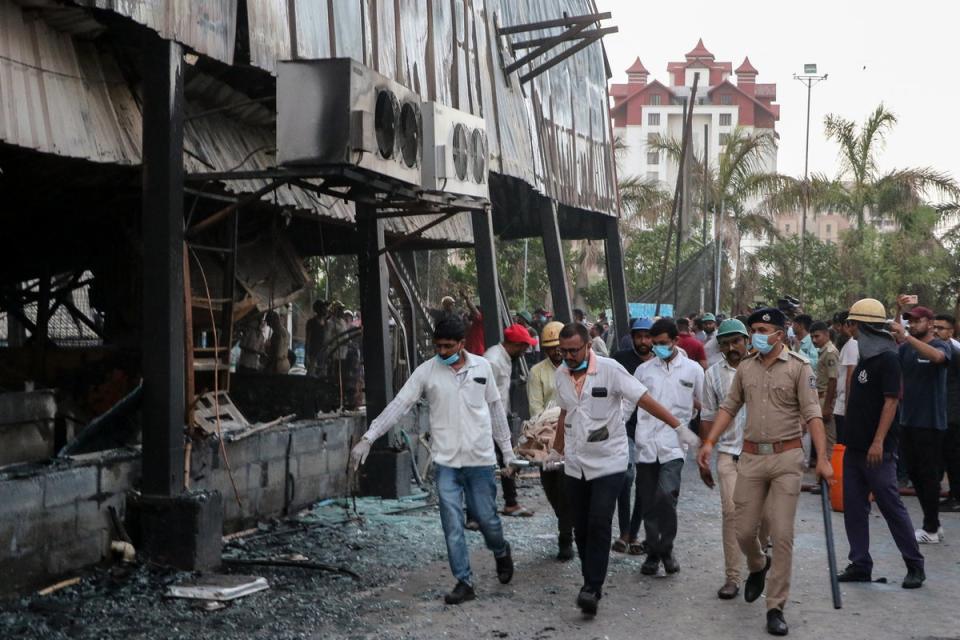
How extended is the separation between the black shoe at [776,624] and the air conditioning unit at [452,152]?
16.8 ft

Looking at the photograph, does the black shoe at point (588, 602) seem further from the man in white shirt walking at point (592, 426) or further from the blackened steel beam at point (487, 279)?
the blackened steel beam at point (487, 279)

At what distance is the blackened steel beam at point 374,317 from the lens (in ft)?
41.9

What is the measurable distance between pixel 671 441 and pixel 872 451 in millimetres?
1421

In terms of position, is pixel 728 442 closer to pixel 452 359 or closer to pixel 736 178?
pixel 452 359

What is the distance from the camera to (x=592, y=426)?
8031mm

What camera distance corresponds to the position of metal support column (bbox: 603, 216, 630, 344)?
81.5 feet

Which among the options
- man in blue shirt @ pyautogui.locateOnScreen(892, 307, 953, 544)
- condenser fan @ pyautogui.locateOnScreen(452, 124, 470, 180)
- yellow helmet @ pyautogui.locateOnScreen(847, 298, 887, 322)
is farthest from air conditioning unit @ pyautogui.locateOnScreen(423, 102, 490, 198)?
man in blue shirt @ pyautogui.locateOnScreen(892, 307, 953, 544)

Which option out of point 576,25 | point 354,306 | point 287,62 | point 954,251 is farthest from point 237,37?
point 954,251

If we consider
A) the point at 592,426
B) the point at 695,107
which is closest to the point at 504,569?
the point at 592,426

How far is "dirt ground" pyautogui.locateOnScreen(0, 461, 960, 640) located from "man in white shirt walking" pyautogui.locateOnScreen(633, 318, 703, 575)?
29cm

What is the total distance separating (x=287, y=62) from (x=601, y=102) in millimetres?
16301

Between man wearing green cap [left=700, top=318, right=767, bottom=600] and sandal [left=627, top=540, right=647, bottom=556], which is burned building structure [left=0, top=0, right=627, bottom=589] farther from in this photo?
sandal [left=627, top=540, right=647, bottom=556]

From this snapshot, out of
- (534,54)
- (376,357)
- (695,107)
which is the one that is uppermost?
(695,107)

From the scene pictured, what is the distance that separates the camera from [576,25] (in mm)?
19297
